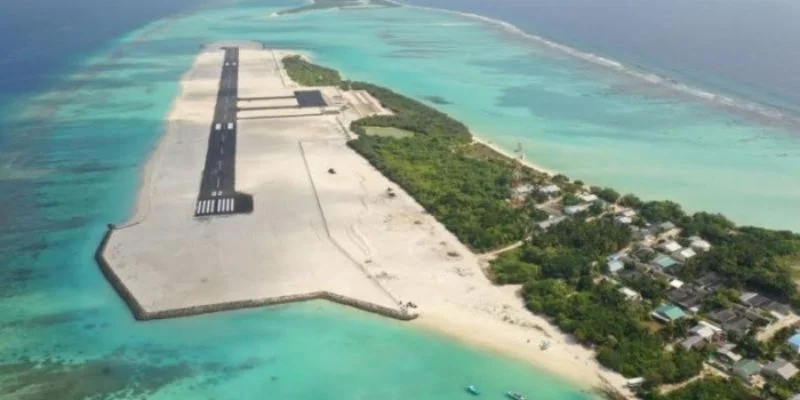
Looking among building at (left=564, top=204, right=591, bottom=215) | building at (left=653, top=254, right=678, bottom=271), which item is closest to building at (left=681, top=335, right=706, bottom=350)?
building at (left=653, top=254, right=678, bottom=271)

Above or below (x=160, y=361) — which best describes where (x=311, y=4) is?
above

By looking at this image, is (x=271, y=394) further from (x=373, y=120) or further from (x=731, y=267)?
(x=373, y=120)

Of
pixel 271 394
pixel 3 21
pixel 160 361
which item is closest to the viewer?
pixel 271 394

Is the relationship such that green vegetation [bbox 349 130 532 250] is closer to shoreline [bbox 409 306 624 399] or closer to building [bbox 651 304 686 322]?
shoreline [bbox 409 306 624 399]

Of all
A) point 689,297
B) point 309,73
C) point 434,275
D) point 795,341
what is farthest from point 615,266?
point 309,73

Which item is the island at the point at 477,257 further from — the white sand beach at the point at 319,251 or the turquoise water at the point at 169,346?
the turquoise water at the point at 169,346

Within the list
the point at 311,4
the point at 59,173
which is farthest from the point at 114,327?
the point at 311,4
